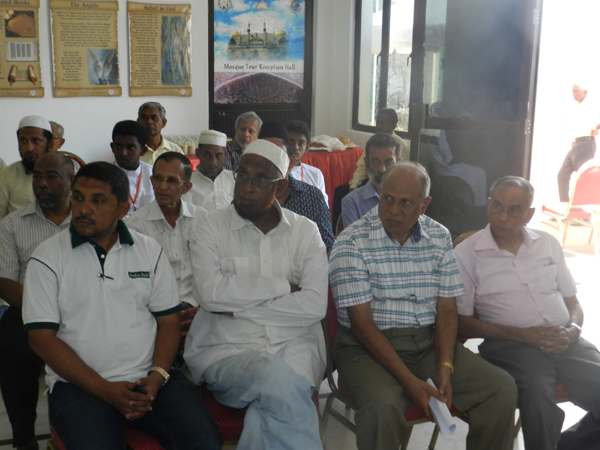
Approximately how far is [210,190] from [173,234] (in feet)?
3.50

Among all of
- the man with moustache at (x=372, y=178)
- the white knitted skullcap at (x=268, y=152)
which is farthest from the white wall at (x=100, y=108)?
the white knitted skullcap at (x=268, y=152)

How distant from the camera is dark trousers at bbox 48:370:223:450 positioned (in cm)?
169

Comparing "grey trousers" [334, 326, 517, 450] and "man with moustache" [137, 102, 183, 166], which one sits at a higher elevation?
"man with moustache" [137, 102, 183, 166]

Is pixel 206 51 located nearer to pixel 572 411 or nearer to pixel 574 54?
pixel 574 54

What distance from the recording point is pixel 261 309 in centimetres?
209

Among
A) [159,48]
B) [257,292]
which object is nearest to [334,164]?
[159,48]

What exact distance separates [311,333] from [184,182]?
1050 mm

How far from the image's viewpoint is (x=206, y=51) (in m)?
6.77

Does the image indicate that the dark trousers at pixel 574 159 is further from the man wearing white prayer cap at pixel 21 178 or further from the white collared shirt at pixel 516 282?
the man wearing white prayer cap at pixel 21 178

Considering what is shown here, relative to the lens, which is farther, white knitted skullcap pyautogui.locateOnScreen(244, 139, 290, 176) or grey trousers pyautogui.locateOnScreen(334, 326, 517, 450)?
white knitted skullcap pyautogui.locateOnScreen(244, 139, 290, 176)

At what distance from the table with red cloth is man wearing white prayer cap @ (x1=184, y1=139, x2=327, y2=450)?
387 cm

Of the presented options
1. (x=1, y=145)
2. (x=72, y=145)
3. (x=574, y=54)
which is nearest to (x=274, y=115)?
(x=72, y=145)

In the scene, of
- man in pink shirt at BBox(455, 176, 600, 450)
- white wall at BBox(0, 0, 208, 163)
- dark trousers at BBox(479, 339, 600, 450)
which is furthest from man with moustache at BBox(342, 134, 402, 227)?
white wall at BBox(0, 0, 208, 163)

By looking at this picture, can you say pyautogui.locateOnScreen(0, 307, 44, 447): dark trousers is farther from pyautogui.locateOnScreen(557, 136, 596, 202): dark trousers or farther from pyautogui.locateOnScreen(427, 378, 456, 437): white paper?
pyautogui.locateOnScreen(557, 136, 596, 202): dark trousers
